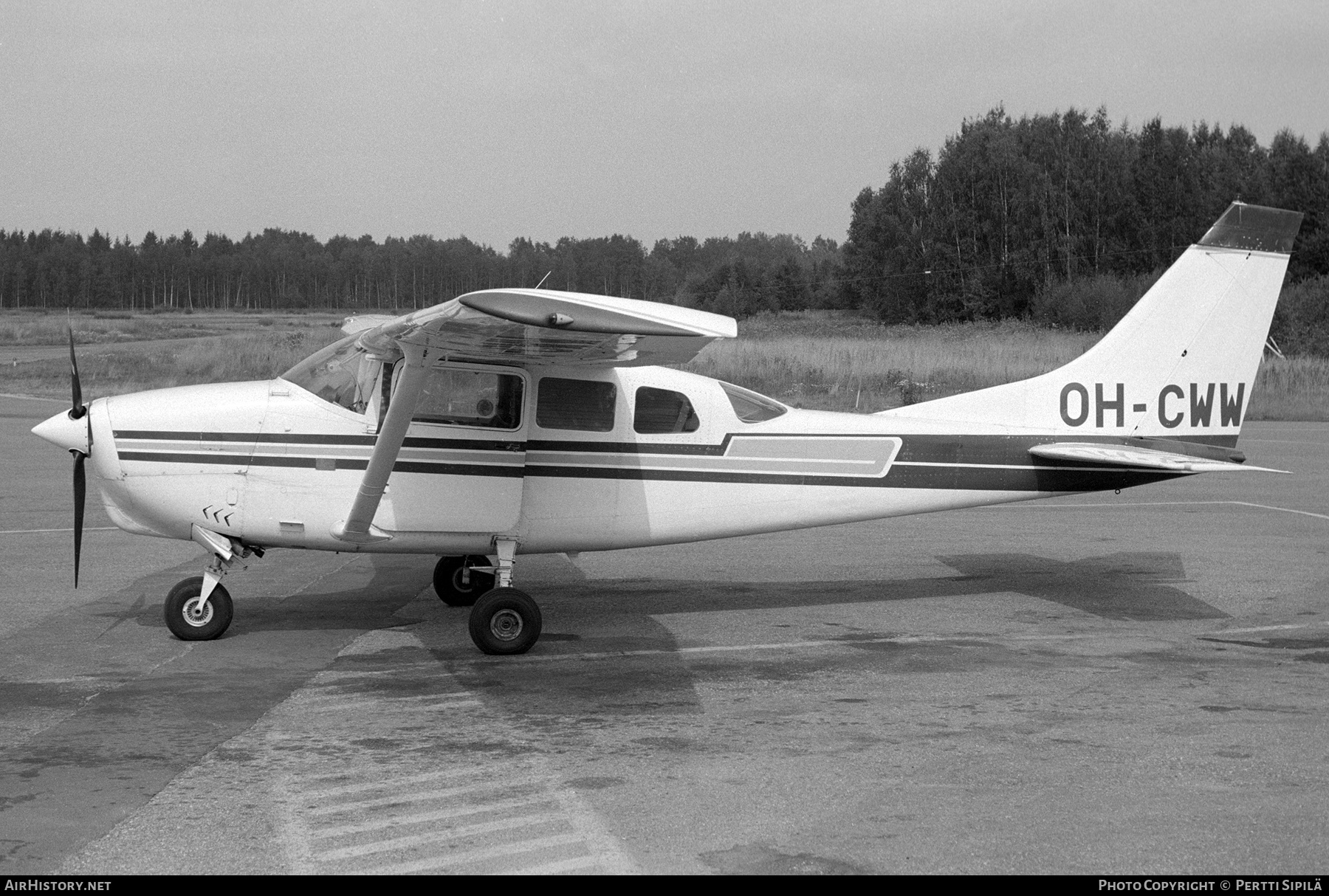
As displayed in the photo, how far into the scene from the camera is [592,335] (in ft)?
23.7

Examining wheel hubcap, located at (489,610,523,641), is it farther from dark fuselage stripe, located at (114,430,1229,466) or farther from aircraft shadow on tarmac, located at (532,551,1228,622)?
aircraft shadow on tarmac, located at (532,551,1228,622)

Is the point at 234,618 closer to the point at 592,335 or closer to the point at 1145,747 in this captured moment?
the point at 592,335

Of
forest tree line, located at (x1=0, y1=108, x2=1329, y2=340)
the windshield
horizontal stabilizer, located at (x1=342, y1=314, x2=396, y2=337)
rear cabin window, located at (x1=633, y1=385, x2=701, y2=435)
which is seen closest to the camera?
the windshield

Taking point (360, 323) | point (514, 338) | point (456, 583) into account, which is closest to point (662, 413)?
point (514, 338)

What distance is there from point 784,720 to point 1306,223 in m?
62.5

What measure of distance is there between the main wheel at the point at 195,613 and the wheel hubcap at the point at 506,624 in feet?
6.20

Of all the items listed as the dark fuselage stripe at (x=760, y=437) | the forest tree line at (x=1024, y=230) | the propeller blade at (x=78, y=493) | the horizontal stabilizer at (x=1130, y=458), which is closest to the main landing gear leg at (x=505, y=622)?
the dark fuselage stripe at (x=760, y=437)

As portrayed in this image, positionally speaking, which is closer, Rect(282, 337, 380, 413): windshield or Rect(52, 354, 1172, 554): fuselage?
Rect(52, 354, 1172, 554): fuselage

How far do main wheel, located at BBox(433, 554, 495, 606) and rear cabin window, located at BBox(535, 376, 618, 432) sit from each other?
1.61m

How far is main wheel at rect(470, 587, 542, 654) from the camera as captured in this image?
795 cm

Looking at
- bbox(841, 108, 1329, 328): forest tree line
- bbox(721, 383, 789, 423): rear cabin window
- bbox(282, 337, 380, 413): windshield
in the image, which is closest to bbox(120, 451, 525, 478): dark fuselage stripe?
bbox(282, 337, 380, 413): windshield

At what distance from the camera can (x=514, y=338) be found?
7.53 metres

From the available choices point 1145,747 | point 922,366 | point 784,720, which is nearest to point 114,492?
point 784,720

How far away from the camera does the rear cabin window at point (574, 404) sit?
855cm
